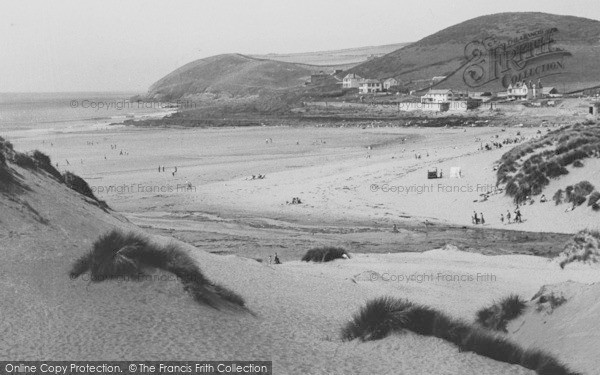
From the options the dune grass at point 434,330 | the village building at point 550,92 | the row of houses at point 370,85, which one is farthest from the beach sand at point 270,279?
the row of houses at point 370,85

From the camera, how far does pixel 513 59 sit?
138m

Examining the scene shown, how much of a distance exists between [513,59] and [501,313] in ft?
467

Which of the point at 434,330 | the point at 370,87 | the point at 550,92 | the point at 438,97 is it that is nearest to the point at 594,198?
the point at 434,330

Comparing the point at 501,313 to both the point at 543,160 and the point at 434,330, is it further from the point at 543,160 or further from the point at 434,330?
the point at 543,160

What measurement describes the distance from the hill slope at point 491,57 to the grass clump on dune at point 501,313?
386ft

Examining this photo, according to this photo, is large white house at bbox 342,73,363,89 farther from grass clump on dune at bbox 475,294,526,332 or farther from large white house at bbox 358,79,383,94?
grass clump on dune at bbox 475,294,526,332

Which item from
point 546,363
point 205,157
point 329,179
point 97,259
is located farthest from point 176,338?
point 205,157

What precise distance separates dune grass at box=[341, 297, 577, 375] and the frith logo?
12070 cm

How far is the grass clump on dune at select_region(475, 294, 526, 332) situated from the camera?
24.2ft

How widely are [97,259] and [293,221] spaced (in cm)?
1734

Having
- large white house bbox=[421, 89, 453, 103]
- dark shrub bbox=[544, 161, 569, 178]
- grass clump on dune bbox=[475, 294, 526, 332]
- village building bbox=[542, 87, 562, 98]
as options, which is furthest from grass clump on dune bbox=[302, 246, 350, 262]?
village building bbox=[542, 87, 562, 98]

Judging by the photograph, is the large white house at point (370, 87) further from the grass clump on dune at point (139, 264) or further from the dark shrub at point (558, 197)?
the grass clump on dune at point (139, 264)

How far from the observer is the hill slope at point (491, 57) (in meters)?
126

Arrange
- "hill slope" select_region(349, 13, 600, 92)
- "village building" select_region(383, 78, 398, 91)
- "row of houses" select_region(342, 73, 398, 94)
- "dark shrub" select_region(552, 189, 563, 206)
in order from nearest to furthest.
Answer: "dark shrub" select_region(552, 189, 563, 206), "hill slope" select_region(349, 13, 600, 92), "row of houses" select_region(342, 73, 398, 94), "village building" select_region(383, 78, 398, 91)
